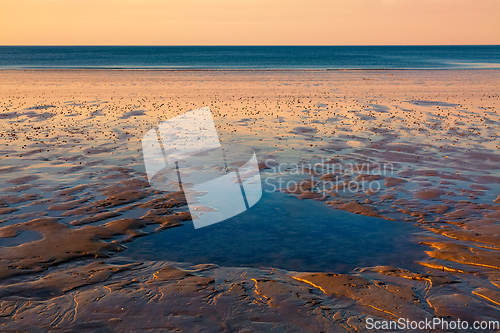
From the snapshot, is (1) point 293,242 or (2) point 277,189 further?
(2) point 277,189

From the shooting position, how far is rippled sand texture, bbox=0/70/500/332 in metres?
7.12

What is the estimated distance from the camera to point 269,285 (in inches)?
313

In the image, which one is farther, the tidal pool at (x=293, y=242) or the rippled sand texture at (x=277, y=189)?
the tidal pool at (x=293, y=242)

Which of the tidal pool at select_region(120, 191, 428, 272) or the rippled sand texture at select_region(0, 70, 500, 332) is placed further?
the tidal pool at select_region(120, 191, 428, 272)

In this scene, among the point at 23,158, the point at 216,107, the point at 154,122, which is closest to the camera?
the point at 23,158

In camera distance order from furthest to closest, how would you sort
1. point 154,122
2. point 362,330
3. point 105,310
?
point 154,122
point 105,310
point 362,330

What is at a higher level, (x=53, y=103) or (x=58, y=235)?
(x=53, y=103)

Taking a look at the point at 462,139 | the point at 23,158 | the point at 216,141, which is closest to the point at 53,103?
the point at 23,158

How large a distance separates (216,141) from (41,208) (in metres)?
10.3

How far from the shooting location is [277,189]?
13836 mm

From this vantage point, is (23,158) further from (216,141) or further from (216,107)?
(216,107)

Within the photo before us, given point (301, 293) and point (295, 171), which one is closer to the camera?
point (301, 293)

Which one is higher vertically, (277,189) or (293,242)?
(277,189)

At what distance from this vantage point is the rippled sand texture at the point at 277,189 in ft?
23.4
